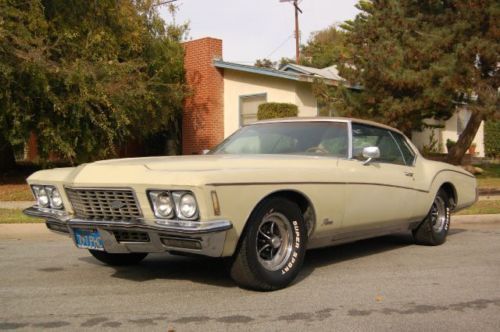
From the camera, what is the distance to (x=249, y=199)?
468cm

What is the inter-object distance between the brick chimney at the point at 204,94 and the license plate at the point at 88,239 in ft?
49.2

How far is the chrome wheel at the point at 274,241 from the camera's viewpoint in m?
4.98

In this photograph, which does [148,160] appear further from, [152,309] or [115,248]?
[152,309]

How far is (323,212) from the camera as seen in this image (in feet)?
17.8

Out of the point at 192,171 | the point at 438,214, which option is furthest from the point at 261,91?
the point at 192,171

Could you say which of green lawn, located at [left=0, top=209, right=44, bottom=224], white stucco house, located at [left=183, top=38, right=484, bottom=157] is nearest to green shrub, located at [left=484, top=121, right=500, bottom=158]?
white stucco house, located at [left=183, top=38, right=484, bottom=157]

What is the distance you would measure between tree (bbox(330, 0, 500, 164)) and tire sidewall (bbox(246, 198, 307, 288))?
10.2 meters

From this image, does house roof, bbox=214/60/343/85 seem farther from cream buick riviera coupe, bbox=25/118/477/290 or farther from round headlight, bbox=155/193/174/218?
round headlight, bbox=155/193/174/218

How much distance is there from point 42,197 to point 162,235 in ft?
5.61

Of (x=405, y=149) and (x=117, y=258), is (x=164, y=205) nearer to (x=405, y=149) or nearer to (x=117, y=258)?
(x=117, y=258)

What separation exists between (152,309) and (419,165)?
159 inches

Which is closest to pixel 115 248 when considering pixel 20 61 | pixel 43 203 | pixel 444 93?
pixel 43 203

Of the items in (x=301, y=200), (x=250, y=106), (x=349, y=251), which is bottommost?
(x=349, y=251)

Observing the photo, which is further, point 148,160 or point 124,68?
point 124,68
